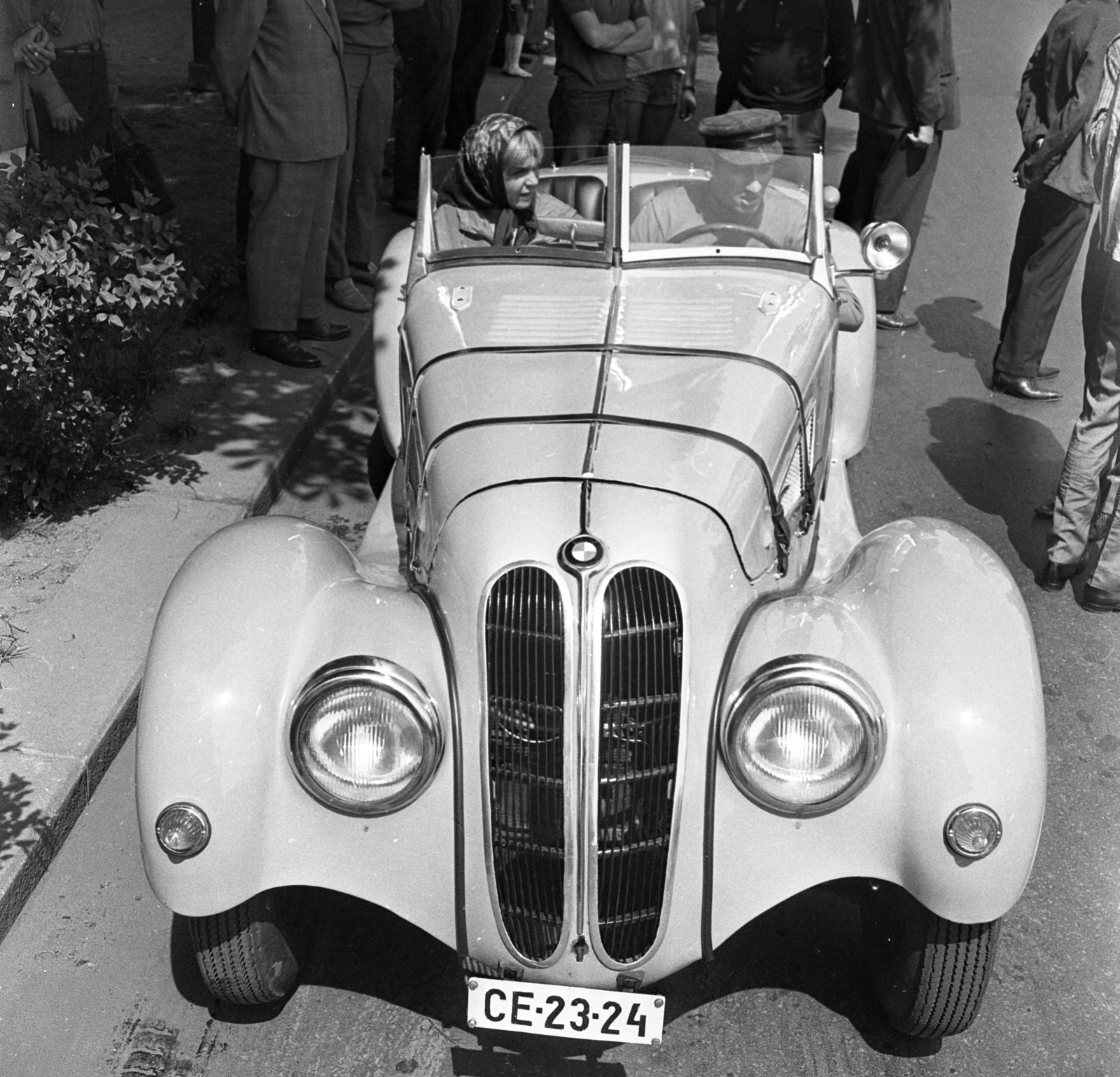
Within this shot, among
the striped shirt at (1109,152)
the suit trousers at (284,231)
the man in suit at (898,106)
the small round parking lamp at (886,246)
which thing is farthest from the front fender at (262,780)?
the man in suit at (898,106)

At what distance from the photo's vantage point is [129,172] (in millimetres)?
6910

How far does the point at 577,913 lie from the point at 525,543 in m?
0.86

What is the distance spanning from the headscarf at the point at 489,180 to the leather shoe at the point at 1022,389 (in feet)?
11.2

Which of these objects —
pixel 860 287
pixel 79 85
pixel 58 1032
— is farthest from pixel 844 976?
pixel 79 85

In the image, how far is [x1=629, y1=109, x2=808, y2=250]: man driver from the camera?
15.1 feet

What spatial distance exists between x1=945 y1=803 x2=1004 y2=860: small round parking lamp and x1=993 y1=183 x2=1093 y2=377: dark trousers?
4206mm

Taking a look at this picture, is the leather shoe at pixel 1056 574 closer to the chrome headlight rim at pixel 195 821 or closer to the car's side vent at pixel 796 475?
the car's side vent at pixel 796 475

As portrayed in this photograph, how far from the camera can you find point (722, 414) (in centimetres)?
364

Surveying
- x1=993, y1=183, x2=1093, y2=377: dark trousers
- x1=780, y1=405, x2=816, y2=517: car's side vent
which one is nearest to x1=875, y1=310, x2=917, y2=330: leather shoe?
x1=993, y1=183, x2=1093, y2=377: dark trousers

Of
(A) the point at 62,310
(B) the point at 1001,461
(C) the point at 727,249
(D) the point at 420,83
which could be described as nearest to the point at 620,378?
(C) the point at 727,249

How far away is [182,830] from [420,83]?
259 inches

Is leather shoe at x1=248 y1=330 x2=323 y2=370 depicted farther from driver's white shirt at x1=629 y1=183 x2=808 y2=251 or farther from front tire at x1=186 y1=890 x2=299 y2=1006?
front tire at x1=186 y1=890 x2=299 y2=1006

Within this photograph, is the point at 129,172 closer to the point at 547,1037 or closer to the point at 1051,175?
the point at 1051,175

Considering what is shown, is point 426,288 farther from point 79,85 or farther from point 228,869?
point 79,85
